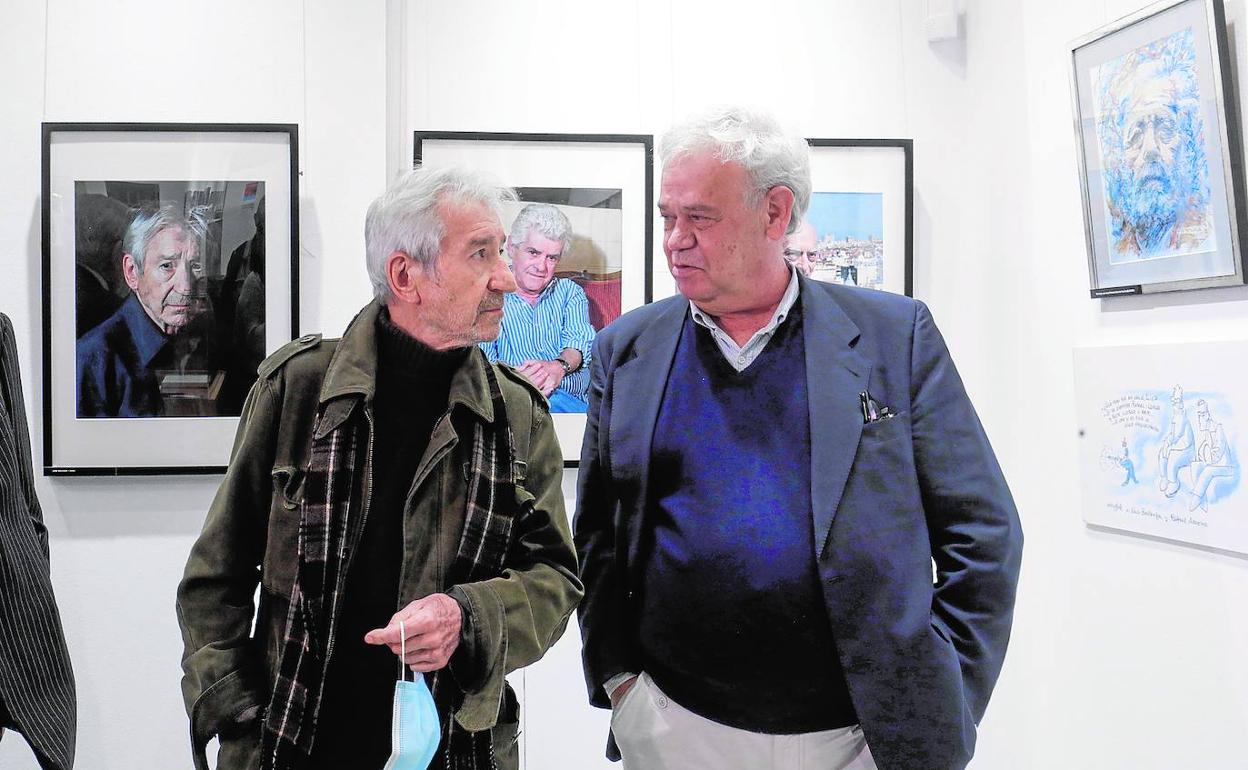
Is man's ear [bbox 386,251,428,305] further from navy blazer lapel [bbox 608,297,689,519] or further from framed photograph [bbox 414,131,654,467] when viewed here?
framed photograph [bbox 414,131,654,467]

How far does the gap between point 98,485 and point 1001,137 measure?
2350mm

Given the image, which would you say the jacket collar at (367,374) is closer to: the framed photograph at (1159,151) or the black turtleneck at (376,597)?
the black turtleneck at (376,597)

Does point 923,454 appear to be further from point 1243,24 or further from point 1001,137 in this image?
point 1001,137

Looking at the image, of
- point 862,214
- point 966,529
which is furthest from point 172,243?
point 966,529

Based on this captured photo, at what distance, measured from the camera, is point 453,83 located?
2484 mm

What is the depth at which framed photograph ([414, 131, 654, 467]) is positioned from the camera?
2.47 metres

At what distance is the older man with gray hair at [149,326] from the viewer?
225cm

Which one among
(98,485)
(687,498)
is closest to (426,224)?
(687,498)

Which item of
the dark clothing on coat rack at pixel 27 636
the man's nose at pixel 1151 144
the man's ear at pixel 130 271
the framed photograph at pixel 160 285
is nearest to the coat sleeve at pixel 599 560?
the dark clothing on coat rack at pixel 27 636

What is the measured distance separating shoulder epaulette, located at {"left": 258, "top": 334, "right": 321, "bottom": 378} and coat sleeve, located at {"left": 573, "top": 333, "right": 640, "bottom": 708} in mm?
467

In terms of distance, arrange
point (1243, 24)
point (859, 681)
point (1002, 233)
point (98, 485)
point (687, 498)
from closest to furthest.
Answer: point (859, 681) < point (687, 498) < point (1243, 24) < point (98, 485) < point (1002, 233)

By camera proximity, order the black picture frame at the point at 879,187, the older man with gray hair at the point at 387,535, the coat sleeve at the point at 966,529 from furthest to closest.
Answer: the black picture frame at the point at 879,187
the coat sleeve at the point at 966,529
the older man with gray hair at the point at 387,535

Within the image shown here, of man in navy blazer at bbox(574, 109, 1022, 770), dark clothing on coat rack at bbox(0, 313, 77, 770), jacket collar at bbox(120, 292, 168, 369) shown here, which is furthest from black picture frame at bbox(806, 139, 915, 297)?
dark clothing on coat rack at bbox(0, 313, 77, 770)

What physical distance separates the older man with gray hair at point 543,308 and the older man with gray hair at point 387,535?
3.18 feet
